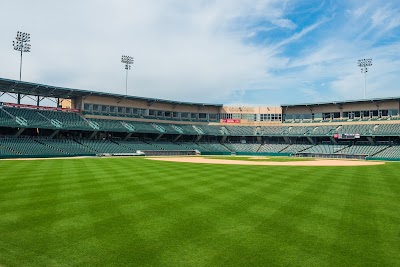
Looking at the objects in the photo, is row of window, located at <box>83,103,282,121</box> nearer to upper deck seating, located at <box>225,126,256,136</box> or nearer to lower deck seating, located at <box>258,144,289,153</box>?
upper deck seating, located at <box>225,126,256,136</box>

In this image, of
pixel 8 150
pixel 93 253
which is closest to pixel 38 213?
pixel 93 253

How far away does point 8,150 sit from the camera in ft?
160

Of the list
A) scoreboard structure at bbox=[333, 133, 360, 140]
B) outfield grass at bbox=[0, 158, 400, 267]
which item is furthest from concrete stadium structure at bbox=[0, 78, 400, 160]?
outfield grass at bbox=[0, 158, 400, 267]

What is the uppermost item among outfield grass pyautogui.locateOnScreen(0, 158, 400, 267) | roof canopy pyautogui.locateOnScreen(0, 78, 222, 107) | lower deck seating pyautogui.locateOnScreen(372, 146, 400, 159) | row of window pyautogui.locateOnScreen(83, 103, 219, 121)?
roof canopy pyautogui.locateOnScreen(0, 78, 222, 107)

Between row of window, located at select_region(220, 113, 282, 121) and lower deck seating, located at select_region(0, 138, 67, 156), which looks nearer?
lower deck seating, located at select_region(0, 138, 67, 156)

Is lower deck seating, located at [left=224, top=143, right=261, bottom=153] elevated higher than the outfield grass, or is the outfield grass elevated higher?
lower deck seating, located at [left=224, top=143, right=261, bottom=153]

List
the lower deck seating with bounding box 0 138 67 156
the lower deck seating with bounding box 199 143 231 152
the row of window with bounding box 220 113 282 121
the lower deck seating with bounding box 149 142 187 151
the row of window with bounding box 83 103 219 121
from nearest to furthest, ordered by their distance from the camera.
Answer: the lower deck seating with bounding box 0 138 67 156, the row of window with bounding box 83 103 219 121, the lower deck seating with bounding box 149 142 187 151, the lower deck seating with bounding box 199 143 231 152, the row of window with bounding box 220 113 282 121

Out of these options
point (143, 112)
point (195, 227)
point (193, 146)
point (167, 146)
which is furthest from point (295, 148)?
point (195, 227)

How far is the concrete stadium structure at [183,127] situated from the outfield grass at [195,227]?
43568 mm

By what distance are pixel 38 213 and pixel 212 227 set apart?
688 centimetres

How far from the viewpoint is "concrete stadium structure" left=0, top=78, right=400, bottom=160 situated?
2267 inches

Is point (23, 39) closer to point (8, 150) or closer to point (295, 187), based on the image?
point (8, 150)

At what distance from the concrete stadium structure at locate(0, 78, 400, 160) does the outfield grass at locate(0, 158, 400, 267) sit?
143 feet

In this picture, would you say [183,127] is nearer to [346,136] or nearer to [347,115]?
[346,136]
